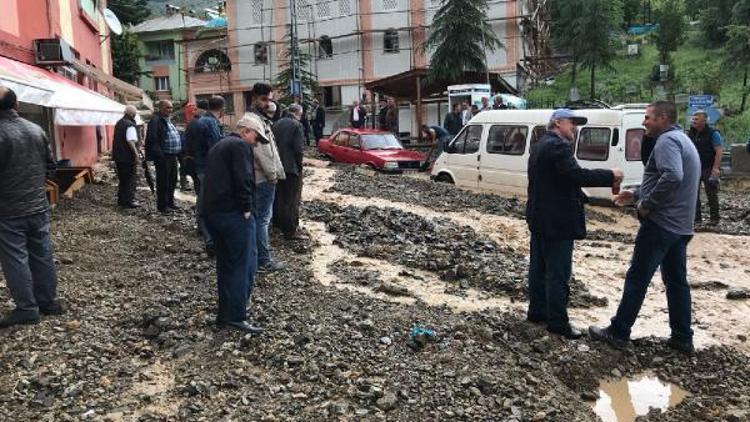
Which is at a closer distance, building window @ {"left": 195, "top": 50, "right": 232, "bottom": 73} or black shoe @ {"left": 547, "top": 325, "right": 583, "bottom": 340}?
black shoe @ {"left": 547, "top": 325, "right": 583, "bottom": 340}

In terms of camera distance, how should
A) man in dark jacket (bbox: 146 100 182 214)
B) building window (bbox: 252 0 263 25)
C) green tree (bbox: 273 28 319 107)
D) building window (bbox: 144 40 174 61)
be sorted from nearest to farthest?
man in dark jacket (bbox: 146 100 182 214)
green tree (bbox: 273 28 319 107)
building window (bbox: 252 0 263 25)
building window (bbox: 144 40 174 61)

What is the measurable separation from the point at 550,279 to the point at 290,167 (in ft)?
12.8

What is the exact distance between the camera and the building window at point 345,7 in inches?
1492

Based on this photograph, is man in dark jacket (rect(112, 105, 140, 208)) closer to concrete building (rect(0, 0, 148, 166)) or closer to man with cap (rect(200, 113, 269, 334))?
concrete building (rect(0, 0, 148, 166))

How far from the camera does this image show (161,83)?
55.8m

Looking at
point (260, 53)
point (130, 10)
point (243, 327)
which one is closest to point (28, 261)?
point (243, 327)

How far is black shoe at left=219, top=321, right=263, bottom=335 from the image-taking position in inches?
205

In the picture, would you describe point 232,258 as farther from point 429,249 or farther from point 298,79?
point 298,79

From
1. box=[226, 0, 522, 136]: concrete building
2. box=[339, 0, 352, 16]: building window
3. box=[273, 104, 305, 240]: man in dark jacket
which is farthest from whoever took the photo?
box=[339, 0, 352, 16]: building window

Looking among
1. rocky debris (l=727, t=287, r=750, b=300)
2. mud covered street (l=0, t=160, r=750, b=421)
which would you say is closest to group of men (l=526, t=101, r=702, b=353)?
mud covered street (l=0, t=160, r=750, b=421)

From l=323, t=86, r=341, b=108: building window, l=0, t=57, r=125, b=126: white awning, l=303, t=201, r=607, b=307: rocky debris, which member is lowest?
l=303, t=201, r=607, b=307: rocky debris

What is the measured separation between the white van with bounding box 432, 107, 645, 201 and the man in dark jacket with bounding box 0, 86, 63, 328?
337 inches

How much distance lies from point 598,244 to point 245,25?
3495 centimetres

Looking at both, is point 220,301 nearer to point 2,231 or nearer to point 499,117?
point 2,231
